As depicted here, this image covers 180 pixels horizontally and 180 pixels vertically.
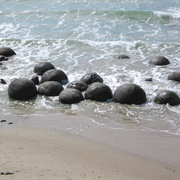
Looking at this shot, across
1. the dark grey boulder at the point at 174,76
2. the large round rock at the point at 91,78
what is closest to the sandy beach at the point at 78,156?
the large round rock at the point at 91,78

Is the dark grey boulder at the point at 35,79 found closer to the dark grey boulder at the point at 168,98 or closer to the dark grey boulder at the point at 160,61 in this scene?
the dark grey boulder at the point at 168,98

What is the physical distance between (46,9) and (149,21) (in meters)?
6.87

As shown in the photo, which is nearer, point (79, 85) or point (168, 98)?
point (168, 98)

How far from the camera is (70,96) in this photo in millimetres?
10070

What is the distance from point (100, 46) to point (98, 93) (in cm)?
593

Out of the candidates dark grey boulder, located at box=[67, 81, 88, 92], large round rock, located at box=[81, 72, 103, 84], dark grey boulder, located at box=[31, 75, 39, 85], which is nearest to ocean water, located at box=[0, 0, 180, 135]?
large round rock, located at box=[81, 72, 103, 84]

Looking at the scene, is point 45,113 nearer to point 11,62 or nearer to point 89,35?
point 11,62

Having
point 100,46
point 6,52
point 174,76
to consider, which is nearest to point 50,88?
point 174,76

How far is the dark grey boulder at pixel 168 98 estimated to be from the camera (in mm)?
9734

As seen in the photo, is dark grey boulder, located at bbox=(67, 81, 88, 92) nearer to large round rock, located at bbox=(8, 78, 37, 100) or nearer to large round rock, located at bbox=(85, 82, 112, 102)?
large round rock, located at bbox=(85, 82, 112, 102)

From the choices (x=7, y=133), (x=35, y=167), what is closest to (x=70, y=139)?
(x=7, y=133)

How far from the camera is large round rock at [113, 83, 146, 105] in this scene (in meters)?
9.93

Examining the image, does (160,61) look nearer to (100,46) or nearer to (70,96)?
(100,46)

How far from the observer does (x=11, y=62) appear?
13.9 m
